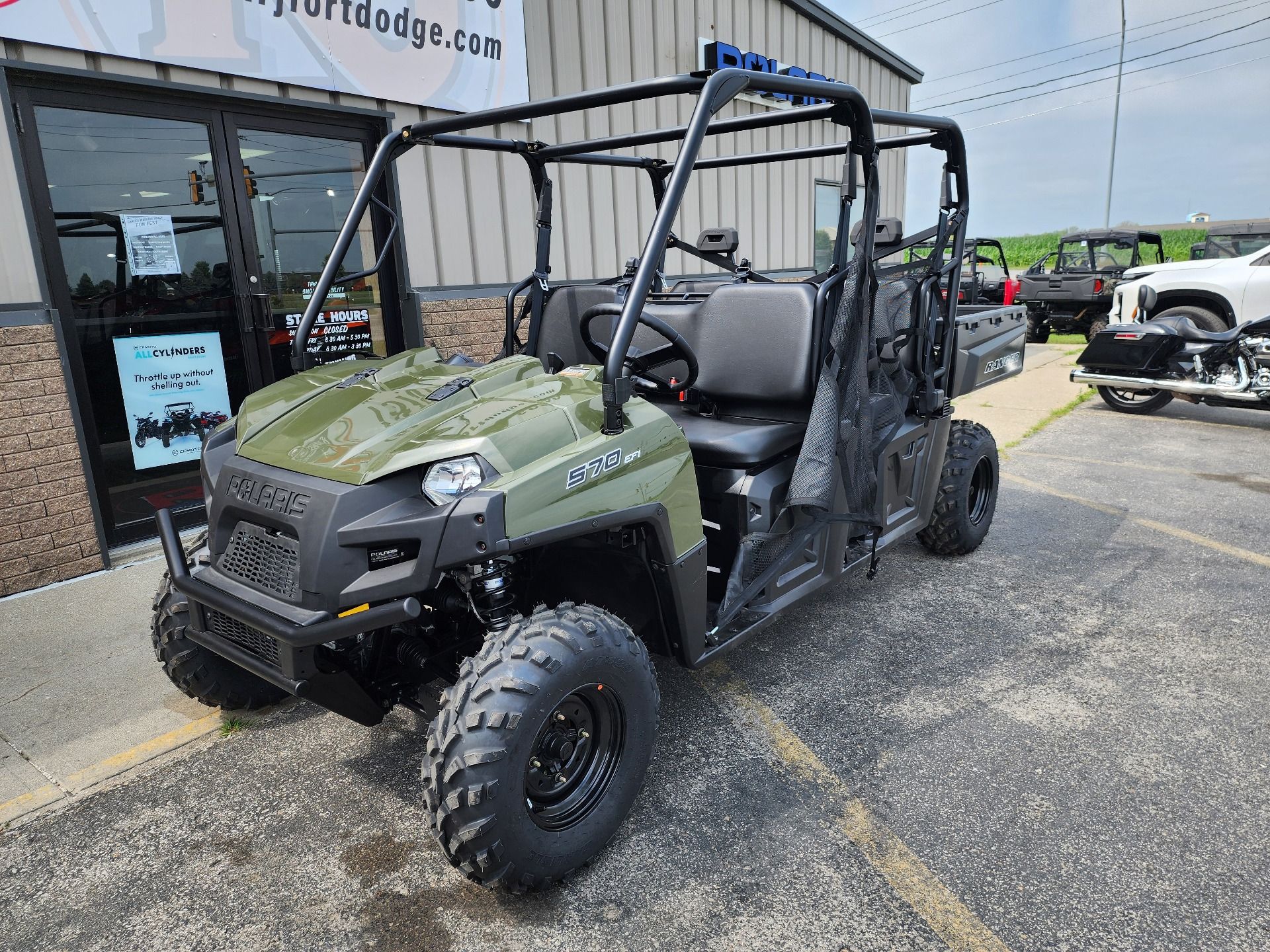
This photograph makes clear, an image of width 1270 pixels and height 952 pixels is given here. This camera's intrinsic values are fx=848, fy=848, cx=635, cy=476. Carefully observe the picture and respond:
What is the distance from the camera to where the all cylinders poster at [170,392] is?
4887 millimetres

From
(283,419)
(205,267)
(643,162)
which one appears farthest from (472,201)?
(283,419)

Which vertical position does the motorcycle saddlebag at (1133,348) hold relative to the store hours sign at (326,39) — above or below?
below

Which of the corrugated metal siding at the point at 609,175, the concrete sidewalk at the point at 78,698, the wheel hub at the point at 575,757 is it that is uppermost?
the corrugated metal siding at the point at 609,175

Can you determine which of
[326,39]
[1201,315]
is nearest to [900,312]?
[326,39]

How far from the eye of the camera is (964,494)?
175 inches

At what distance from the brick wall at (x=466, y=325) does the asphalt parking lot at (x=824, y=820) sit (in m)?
3.56

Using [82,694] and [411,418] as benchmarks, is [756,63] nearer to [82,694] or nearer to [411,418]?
[411,418]

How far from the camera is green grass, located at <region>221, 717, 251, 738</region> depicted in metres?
3.08

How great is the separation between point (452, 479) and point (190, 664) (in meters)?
1.35

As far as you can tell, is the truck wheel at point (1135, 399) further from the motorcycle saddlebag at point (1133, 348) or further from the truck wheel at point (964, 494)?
the truck wheel at point (964, 494)

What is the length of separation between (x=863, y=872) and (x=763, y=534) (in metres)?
1.15

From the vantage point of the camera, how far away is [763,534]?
3041mm

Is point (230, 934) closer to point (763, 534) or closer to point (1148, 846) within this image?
point (763, 534)

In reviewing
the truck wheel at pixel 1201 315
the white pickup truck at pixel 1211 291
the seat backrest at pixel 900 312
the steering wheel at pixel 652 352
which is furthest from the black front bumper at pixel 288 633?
the truck wheel at pixel 1201 315
